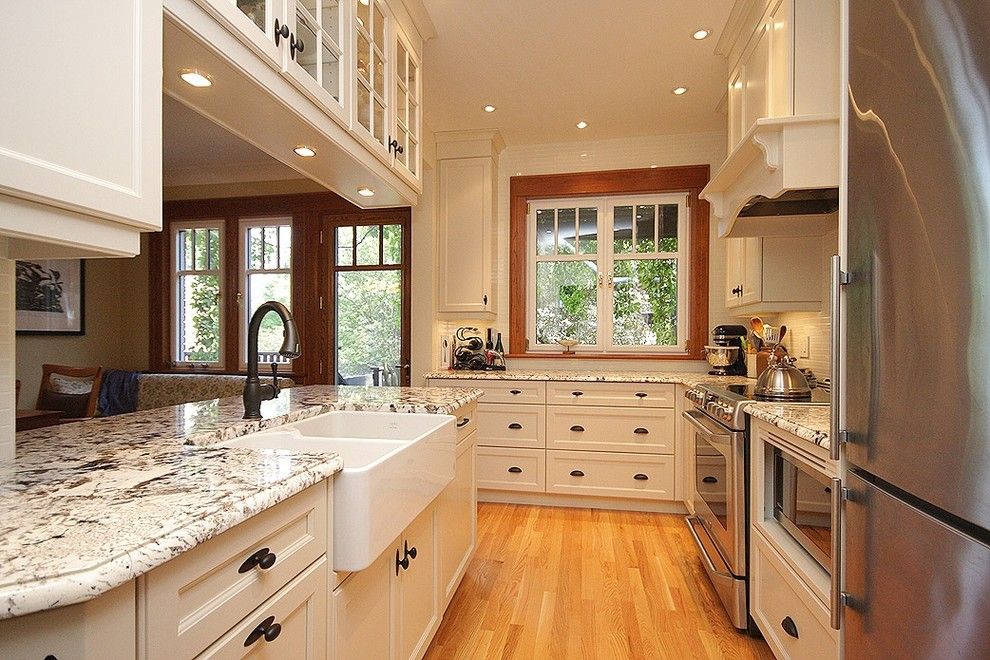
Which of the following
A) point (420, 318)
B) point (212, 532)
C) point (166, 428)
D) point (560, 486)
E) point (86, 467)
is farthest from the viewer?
point (420, 318)

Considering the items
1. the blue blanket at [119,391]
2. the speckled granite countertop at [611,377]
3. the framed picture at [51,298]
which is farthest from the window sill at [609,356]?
the framed picture at [51,298]

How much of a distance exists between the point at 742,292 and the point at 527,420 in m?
1.67

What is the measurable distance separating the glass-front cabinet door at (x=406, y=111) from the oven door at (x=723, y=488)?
74.5 inches

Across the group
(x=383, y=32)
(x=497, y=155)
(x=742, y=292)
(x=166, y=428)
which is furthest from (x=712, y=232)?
(x=166, y=428)

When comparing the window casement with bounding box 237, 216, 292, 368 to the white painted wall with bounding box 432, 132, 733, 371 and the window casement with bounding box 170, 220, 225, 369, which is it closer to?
the window casement with bounding box 170, 220, 225, 369

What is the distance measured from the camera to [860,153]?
1.04 meters

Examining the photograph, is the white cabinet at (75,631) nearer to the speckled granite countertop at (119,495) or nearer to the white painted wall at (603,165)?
the speckled granite countertop at (119,495)

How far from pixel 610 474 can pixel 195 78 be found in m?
3.13

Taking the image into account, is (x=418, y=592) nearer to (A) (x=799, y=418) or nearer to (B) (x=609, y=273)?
(A) (x=799, y=418)

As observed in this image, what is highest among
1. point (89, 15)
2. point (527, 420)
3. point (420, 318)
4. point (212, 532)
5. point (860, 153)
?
point (89, 15)

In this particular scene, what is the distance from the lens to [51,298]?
414 cm

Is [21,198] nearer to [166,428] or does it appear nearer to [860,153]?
[166,428]

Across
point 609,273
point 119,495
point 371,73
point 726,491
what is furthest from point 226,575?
point 609,273

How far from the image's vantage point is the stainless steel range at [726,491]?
199 centimetres
